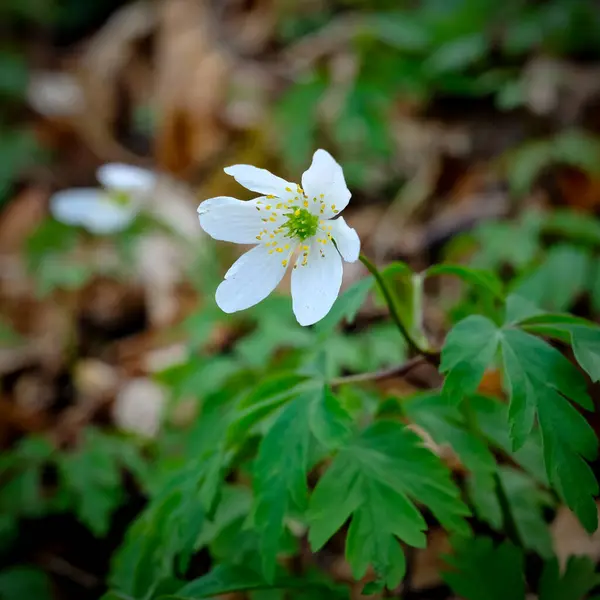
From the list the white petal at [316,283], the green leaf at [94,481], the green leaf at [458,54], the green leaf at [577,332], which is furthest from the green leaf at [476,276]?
the green leaf at [458,54]

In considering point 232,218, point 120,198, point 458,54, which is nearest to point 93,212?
point 120,198

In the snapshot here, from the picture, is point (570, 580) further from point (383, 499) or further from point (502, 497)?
point (383, 499)

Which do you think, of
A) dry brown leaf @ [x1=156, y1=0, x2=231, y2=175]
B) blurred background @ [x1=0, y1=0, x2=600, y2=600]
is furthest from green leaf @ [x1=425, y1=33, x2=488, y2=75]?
Answer: dry brown leaf @ [x1=156, y1=0, x2=231, y2=175]

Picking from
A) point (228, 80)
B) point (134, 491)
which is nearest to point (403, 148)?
point (228, 80)

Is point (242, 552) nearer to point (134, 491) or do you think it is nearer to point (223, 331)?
point (134, 491)

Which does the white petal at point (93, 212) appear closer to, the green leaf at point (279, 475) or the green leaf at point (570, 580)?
the green leaf at point (279, 475)
